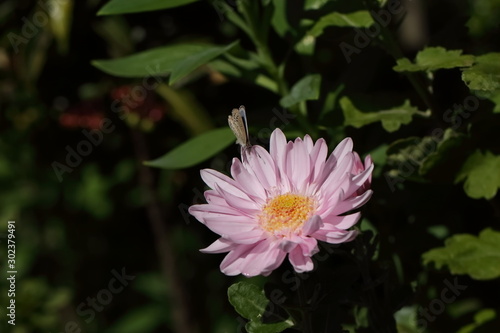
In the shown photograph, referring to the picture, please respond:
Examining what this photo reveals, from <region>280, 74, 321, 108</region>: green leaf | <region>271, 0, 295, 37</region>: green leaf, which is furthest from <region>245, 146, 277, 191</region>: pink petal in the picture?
<region>271, 0, 295, 37</region>: green leaf

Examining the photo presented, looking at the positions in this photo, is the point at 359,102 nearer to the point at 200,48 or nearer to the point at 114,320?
the point at 200,48

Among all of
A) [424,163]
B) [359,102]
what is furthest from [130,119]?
[424,163]

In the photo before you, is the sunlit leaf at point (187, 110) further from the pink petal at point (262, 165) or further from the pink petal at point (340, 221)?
the pink petal at point (340, 221)

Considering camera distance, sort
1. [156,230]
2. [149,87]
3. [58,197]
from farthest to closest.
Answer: [58,197] → [156,230] → [149,87]

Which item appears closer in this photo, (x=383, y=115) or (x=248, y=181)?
(x=248, y=181)

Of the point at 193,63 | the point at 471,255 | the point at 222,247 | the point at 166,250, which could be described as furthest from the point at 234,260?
the point at 166,250

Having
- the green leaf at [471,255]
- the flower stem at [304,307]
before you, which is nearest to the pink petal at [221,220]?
the flower stem at [304,307]

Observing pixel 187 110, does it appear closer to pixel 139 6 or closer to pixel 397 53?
pixel 139 6
